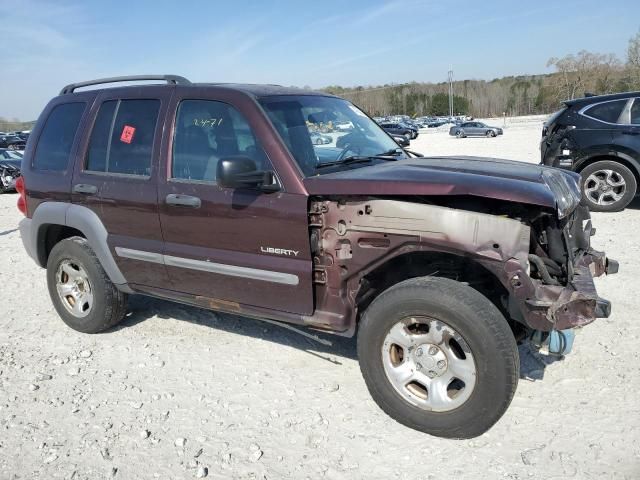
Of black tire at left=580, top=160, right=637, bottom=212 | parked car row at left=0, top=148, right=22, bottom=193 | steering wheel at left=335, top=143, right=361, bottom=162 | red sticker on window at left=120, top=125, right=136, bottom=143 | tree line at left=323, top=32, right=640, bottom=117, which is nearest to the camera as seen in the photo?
steering wheel at left=335, top=143, right=361, bottom=162

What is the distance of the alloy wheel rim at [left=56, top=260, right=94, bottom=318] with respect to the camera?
4656 millimetres

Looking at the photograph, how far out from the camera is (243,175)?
3186 mm

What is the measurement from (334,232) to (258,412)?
1.24 meters

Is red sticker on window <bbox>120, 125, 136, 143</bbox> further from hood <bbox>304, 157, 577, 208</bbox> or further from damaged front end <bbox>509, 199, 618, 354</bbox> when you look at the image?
damaged front end <bbox>509, 199, 618, 354</bbox>

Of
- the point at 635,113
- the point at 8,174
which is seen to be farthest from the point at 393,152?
the point at 8,174

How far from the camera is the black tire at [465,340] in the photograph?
286 centimetres

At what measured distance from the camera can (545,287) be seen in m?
2.89

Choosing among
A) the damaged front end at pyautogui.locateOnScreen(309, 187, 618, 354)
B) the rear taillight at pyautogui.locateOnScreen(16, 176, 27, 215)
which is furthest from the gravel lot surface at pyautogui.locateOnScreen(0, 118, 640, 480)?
the rear taillight at pyautogui.locateOnScreen(16, 176, 27, 215)

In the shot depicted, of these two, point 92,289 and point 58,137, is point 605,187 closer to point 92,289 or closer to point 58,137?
point 92,289

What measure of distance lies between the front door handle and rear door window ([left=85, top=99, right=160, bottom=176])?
12.7 inches

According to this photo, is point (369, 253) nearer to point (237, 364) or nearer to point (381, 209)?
point (381, 209)

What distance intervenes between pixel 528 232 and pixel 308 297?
136 cm

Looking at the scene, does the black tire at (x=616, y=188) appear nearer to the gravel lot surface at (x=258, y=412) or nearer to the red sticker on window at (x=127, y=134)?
Result: the gravel lot surface at (x=258, y=412)

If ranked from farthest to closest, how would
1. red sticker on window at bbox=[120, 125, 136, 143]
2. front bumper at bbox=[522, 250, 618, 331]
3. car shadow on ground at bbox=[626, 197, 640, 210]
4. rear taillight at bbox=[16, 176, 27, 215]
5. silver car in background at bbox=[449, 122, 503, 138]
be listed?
silver car in background at bbox=[449, 122, 503, 138]
car shadow on ground at bbox=[626, 197, 640, 210]
rear taillight at bbox=[16, 176, 27, 215]
red sticker on window at bbox=[120, 125, 136, 143]
front bumper at bbox=[522, 250, 618, 331]
